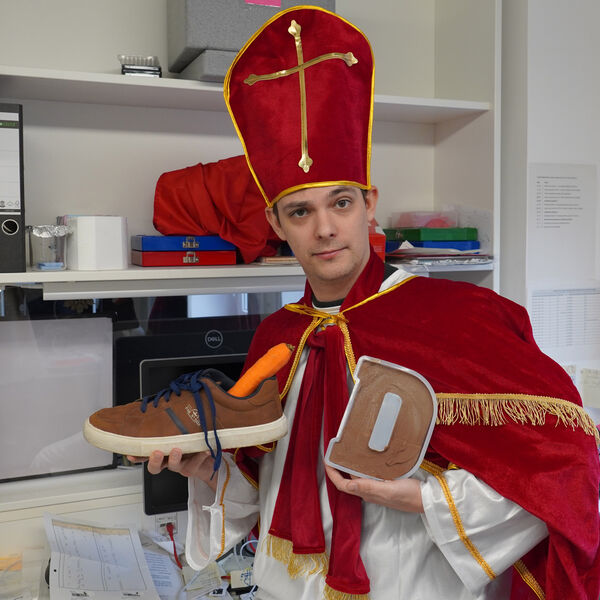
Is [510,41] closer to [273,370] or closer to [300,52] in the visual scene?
[300,52]

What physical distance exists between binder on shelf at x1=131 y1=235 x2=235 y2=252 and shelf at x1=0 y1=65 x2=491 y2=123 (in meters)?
0.35

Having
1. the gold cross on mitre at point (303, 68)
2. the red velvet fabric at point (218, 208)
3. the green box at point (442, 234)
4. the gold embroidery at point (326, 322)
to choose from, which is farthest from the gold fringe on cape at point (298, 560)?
the green box at point (442, 234)

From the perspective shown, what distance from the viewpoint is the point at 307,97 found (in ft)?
3.75

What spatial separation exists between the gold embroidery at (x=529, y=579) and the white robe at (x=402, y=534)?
2.6 inches

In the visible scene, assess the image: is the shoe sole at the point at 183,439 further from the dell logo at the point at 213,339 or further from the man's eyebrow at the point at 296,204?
the dell logo at the point at 213,339

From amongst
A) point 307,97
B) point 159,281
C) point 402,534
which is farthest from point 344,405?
point 159,281

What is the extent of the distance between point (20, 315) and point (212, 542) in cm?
86

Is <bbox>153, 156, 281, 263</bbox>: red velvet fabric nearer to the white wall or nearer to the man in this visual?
the man

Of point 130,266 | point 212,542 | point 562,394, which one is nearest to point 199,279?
point 130,266

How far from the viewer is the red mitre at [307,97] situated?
1.14m

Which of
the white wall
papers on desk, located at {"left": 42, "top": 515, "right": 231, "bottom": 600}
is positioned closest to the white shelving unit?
the white wall

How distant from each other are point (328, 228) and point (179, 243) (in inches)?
24.6

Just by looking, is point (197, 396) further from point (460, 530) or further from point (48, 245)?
point (48, 245)

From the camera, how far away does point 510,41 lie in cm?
190
